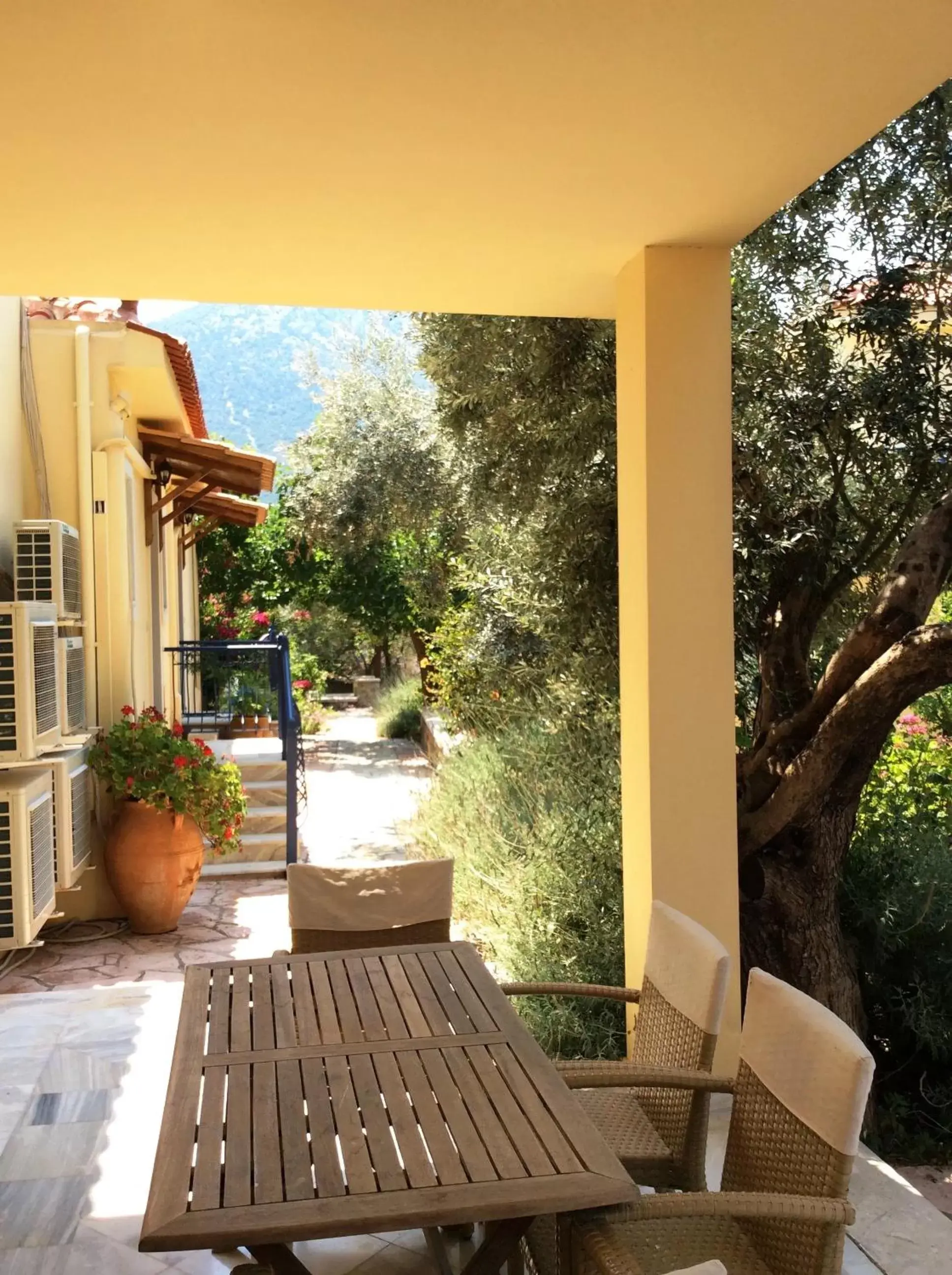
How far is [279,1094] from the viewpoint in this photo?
2287mm

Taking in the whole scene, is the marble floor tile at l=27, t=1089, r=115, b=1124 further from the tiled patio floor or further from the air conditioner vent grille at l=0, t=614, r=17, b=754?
the air conditioner vent grille at l=0, t=614, r=17, b=754

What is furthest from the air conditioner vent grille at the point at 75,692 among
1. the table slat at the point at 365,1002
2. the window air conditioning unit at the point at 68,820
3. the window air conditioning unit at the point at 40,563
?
the table slat at the point at 365,1002

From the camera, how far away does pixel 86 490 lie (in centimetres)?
656

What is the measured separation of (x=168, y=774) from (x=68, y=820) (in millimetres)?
872

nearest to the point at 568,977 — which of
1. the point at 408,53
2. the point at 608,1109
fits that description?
the point at 608,1109

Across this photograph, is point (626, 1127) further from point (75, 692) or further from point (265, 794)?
point (265, 794)

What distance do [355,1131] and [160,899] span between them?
4562mm

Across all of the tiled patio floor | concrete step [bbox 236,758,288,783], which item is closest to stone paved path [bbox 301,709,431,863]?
concrete step [bbox 236,758,288,783]

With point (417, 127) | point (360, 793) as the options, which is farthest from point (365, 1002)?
point (360, 793)

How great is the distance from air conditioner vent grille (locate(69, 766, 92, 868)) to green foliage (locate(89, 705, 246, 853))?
194 millimetres

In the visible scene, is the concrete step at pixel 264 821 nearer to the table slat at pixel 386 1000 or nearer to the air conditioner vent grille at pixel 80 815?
the air conditioner vent grille at pixel 80 815

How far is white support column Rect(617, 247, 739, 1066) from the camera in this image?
12.9ft

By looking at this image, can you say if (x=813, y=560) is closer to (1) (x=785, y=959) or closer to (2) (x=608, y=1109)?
(1) (x=785, y=959)

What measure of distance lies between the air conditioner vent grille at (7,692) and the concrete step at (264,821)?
3552 mm
